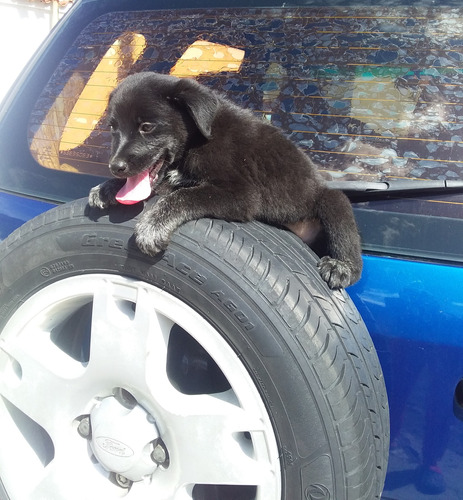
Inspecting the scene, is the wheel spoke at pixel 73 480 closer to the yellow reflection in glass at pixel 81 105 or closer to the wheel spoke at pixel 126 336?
the wheel spoke at pixel 126 336

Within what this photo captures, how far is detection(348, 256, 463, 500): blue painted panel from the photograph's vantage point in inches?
72.4

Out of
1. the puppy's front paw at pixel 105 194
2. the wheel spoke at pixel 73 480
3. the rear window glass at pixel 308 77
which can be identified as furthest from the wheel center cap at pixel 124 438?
the rear window glass at pixel 308 77

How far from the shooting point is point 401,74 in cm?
217

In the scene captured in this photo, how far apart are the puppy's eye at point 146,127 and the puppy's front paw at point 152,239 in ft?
2.03

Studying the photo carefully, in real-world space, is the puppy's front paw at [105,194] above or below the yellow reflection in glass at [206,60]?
below

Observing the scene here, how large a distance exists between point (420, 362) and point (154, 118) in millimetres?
1475

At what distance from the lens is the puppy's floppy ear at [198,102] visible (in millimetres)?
2252

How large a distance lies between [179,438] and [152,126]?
1307mm

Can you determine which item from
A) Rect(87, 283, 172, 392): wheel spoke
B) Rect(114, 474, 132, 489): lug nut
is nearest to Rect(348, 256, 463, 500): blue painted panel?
Rect(87, 283, 172, 392): wheel spoke

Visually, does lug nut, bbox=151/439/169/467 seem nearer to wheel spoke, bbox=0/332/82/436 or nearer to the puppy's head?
wheel spoke, bbox=0/332/82/436

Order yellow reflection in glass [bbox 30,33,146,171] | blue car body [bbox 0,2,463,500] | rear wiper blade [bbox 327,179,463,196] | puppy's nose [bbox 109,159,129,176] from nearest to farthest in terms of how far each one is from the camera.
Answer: blue car body [bbox 0,2,463,500] → rear wiper blade [bbox 327,179,463,196] → puppy's nose [bbox 109,159,129,176] → yellow reflection in glass [bbox 30,33,146,171]

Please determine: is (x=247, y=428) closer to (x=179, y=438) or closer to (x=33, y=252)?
(x=179, y=438)

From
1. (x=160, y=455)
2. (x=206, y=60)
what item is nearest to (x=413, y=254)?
(x=160, y=455)

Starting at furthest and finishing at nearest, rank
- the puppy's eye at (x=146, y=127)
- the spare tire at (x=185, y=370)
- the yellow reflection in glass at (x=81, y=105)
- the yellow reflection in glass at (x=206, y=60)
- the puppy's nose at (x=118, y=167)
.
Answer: the yellow reflection in glass at (x=81, y=105) < the yellow reflection in glass at (x=206, y=60) < the puppy's eye at (x=146, y=127) < the puppy's nose at (x=118, y=167) < the spare tire at (x=185, y=370)
